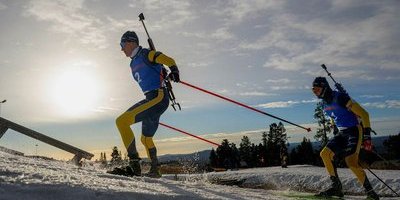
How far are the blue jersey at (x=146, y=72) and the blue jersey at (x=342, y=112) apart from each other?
3.73 metres

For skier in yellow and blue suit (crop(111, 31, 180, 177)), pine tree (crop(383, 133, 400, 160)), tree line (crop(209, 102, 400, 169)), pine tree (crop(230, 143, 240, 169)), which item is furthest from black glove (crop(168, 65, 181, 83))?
pine tree (crop(230, 143, 240, 169))

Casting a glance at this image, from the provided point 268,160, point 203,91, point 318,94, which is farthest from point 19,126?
point 268,160

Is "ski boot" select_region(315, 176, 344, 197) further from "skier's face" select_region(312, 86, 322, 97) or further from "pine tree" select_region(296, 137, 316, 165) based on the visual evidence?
"pine tree" select_region(296, 137, 316, 165)

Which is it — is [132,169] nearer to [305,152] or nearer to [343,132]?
[343,132]

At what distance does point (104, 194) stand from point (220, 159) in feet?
334

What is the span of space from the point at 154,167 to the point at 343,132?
407 centimetres

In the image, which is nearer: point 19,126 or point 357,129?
point 357,129

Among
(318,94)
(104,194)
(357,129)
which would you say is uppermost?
(318,94)

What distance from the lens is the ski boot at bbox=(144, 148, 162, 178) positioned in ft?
26.6

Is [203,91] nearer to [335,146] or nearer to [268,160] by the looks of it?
[335,146]

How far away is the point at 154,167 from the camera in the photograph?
818cm

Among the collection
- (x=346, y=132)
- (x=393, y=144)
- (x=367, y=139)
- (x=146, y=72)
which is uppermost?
(x=393, y=144)

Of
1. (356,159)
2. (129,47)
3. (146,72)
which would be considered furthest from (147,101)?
(356,159)

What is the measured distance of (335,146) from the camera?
30.2 feet
